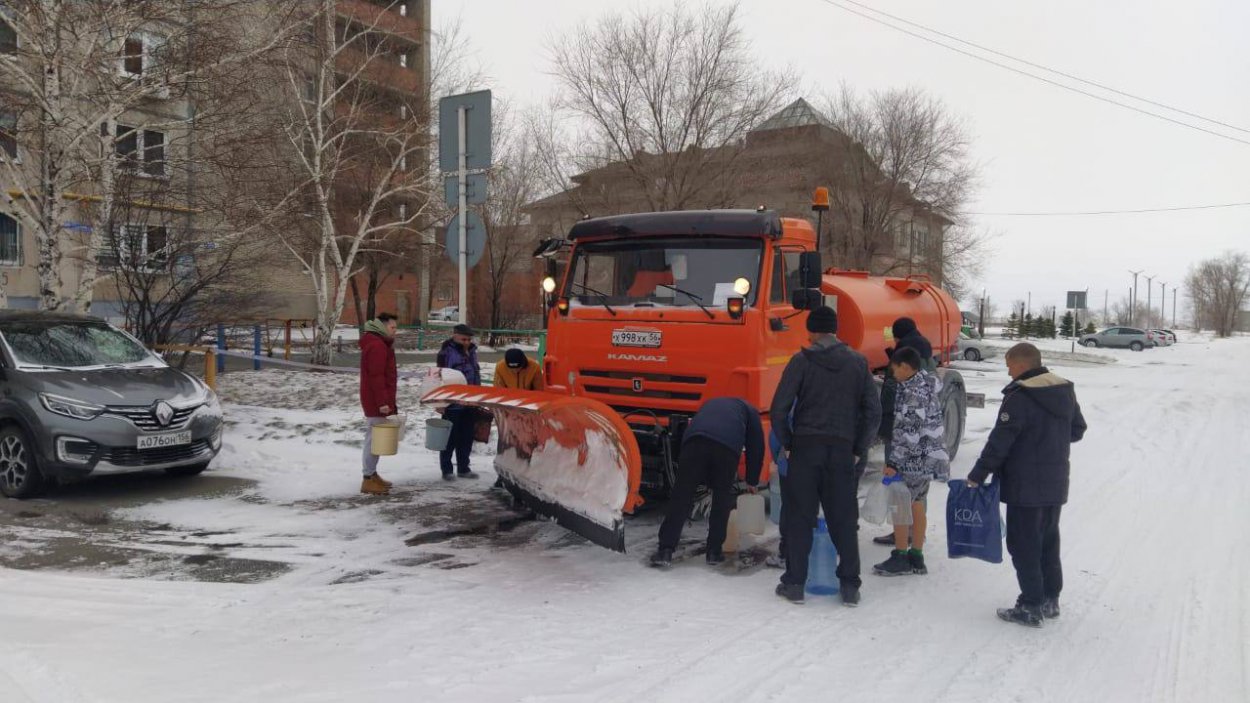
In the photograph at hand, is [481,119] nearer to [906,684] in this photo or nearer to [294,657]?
[294,657]

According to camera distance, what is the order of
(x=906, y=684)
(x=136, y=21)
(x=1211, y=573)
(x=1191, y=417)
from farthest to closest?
1. (x=1191, y=417)
2. (x=136, y=21)
3. (x=1211, y=573)
4. (x=906, y=684)

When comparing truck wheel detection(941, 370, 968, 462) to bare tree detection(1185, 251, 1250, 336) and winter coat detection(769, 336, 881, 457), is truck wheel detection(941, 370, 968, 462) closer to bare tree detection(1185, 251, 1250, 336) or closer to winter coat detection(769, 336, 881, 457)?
winter coat detection(769, 336, 881, 457)

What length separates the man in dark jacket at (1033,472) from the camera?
480 cm

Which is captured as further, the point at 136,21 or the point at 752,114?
the point at 752,114

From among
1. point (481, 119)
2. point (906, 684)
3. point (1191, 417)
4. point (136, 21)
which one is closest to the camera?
point (906, 684)

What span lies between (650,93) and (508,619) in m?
19.4

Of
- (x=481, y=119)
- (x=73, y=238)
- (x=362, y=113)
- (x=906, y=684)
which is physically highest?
(x=362, y=113)

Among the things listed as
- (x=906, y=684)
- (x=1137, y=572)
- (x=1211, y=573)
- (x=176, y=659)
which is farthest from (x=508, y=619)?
(x=1211, y=573)

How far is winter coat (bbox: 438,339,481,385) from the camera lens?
8.62 m

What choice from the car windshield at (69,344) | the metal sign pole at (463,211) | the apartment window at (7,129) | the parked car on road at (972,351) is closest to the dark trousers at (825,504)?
the metal sign pole at (463,211)

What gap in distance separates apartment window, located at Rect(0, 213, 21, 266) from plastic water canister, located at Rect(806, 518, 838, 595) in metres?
25.8

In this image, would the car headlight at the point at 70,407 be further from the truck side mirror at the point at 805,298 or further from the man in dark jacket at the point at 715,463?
the truck side mirror at the point at 805,298

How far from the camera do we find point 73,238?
10445 millimetres

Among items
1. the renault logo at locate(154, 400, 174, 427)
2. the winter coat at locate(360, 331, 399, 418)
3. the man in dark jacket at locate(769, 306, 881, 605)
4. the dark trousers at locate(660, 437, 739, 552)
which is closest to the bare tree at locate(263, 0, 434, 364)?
the renault logo at locate(154, 400, 174, 427)
